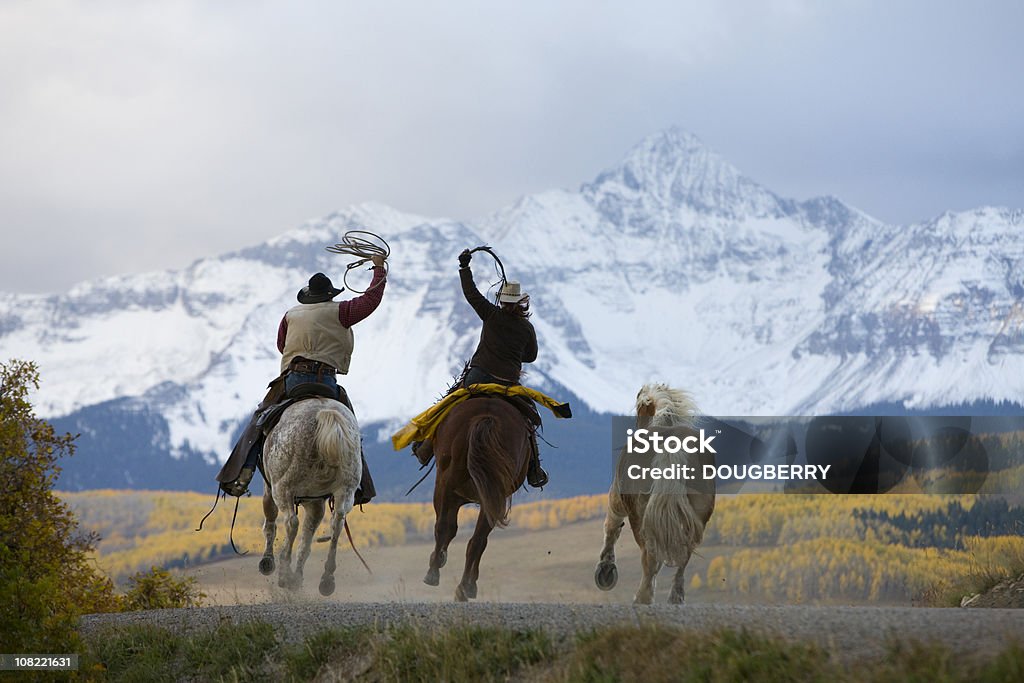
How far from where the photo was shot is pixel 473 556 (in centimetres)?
1487

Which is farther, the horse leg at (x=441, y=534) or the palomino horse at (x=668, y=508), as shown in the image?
the horse leg at (x=441, y=534)

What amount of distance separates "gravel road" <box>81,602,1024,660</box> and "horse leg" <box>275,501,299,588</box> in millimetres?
875

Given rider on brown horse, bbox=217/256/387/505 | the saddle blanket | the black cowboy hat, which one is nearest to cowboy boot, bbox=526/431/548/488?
the saddle blanket

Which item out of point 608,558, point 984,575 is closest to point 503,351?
point 608,558

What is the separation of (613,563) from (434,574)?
76.0 inches

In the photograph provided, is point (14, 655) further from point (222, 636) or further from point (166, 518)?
point (166, 518)

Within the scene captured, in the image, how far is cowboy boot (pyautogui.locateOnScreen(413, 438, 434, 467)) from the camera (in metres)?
16.3

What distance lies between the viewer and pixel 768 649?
932 centimetres

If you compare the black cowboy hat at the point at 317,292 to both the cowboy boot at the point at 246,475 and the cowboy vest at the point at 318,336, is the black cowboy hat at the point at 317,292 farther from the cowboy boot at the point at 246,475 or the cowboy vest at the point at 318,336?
the cowboy boot at the point at 246,475

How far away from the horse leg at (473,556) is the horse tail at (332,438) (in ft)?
6.09

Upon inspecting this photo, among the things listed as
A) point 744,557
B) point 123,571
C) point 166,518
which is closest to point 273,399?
point 744,557

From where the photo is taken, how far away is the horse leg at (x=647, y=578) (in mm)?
14242

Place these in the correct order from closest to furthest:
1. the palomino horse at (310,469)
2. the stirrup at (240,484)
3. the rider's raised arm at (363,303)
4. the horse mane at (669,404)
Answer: the horse mane at (669,404) < the palomino horse at (310,469) < the stirrup at (240,484) < the rider's raised arm at (363,303)

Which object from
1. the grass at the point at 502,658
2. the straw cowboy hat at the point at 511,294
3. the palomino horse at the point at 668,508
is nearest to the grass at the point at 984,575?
the palomino horse at the point at 668,508
